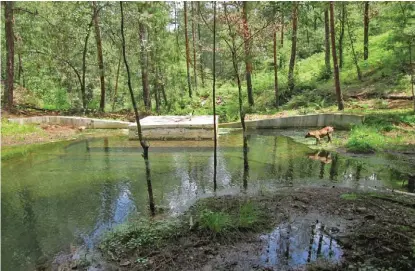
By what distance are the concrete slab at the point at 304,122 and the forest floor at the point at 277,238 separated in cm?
920

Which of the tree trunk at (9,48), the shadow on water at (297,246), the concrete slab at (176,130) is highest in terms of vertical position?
the tree trunk at (9,48)

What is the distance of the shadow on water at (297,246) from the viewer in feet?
16.2

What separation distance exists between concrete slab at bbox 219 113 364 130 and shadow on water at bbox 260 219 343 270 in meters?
10.6

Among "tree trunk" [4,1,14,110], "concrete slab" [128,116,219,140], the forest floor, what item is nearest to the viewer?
the forest floor

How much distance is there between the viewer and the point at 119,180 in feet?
30.5

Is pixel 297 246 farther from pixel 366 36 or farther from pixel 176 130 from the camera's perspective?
pixel 366 36

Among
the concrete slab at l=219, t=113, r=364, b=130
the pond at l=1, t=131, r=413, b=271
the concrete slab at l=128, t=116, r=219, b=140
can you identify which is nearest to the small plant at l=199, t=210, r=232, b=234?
the pond at l=1, t=131, r=413, b=271

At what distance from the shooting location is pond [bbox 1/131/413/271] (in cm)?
637

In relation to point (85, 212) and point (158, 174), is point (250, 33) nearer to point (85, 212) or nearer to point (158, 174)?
point (158, 174)

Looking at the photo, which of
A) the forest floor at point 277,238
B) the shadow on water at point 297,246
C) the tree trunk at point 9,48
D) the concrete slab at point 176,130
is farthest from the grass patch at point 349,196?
the tree trunk at point 9,48

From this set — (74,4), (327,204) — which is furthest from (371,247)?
(74,4)

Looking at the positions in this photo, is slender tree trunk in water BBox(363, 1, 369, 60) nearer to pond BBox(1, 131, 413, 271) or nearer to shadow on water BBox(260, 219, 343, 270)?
pond BBox(1, 131, 413, 271)

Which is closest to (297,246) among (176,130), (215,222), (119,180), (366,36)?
(215,222)

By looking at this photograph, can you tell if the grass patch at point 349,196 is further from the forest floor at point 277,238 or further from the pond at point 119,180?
the pond at point 119,180
